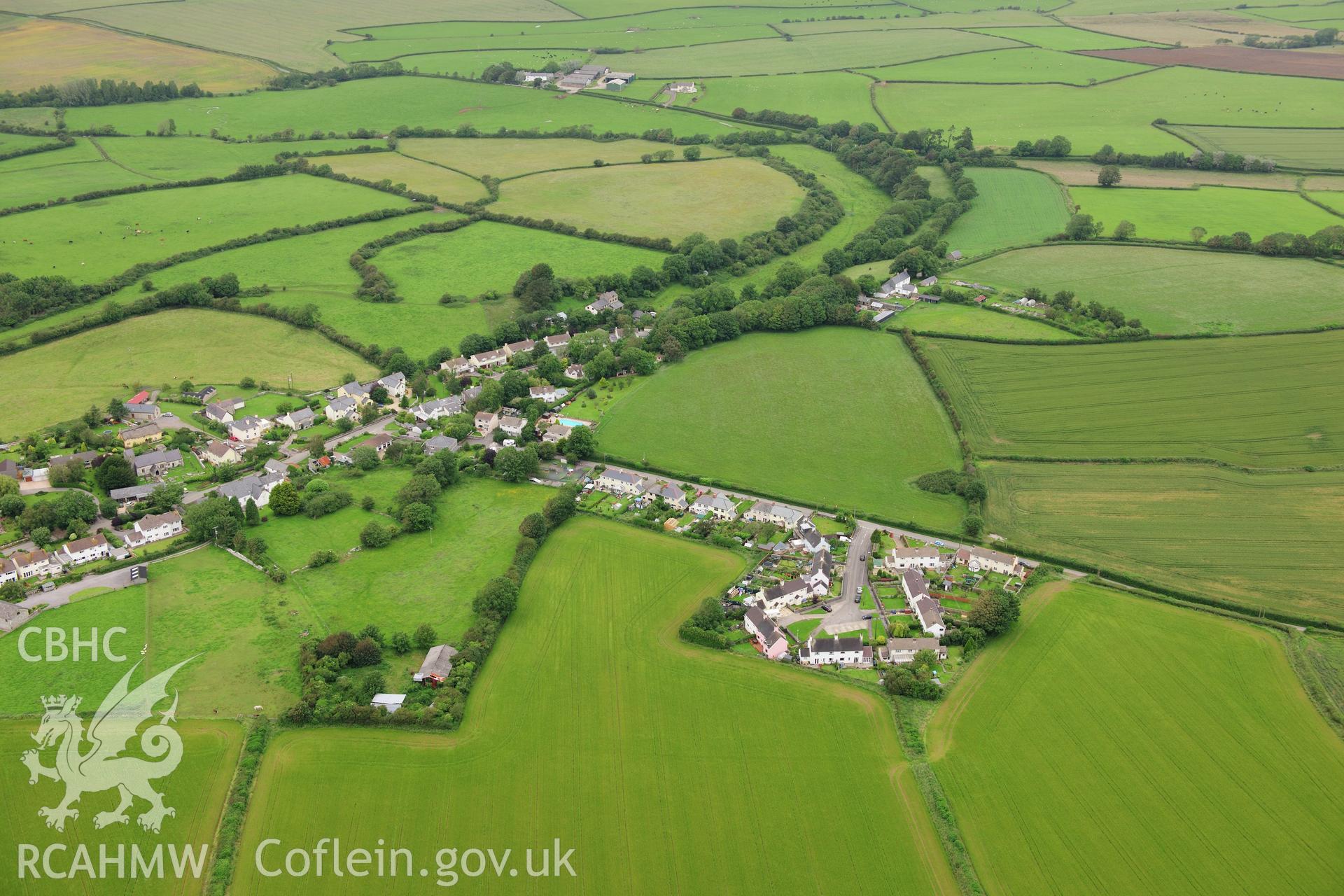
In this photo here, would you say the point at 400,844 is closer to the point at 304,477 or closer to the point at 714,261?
the point at 304,477

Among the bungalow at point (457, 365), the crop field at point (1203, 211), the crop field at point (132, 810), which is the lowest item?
the crop field at point (132, 810)

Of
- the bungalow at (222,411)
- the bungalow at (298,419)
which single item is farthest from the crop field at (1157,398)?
the bungalow at (222,411)

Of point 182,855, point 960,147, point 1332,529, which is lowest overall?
point 182,855

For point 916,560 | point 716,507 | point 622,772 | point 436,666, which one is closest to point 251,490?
point 436,666

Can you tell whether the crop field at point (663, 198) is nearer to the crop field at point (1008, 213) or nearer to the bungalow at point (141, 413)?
the crop field at point (1008, 213)

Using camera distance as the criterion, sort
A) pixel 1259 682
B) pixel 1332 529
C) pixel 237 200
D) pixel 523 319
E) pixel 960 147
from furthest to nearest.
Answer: pixel 960 147 < pixel 237 200 < pixel 523 319 < pixel 1332 529 < pixel 1259 682

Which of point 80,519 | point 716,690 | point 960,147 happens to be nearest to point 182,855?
point 716,690
